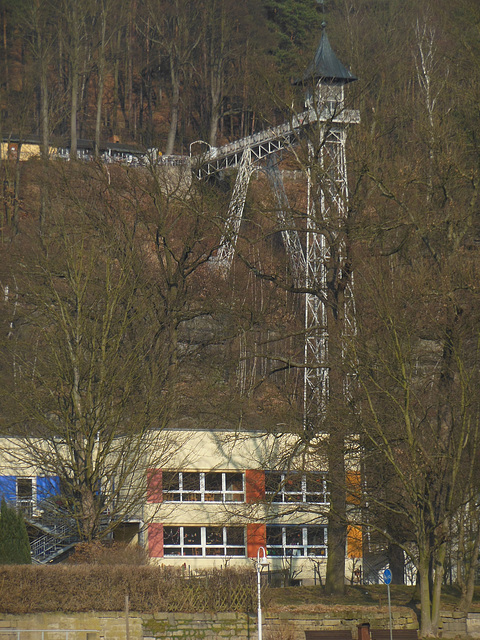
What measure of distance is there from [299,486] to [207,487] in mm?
3373

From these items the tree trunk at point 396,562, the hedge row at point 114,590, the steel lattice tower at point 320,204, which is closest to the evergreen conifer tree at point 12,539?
the hedge row at point 114,590

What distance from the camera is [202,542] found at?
88.5ft

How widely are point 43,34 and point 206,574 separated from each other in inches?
1878

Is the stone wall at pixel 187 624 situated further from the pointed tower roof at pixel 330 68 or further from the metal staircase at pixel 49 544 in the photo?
the pointed tower roof at pixel 330 68

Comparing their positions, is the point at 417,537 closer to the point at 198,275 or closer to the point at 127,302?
the point at 127,302

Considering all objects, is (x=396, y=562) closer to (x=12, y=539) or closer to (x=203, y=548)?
(x=203, y=548)

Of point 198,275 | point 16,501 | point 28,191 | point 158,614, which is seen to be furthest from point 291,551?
point 28,191

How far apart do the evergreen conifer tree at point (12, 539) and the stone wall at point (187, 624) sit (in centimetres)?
333

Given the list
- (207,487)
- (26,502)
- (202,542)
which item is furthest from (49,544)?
(207,487)

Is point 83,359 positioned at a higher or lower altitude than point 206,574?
higher

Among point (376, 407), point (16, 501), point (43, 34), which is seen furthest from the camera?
point (43, 34)

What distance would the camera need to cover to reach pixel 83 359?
23828 mm

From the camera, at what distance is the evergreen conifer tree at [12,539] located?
70.4ft

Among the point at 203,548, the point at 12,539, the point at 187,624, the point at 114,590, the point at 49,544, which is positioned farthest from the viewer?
the point at 203,548
